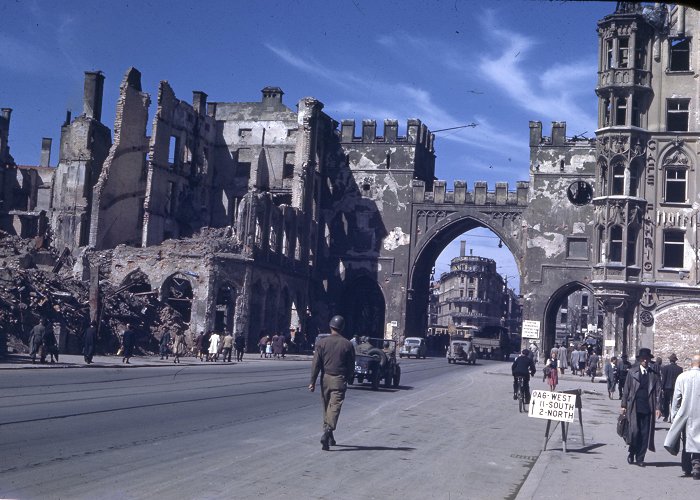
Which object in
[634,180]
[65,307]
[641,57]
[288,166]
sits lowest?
[65,307]

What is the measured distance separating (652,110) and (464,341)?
22647 mm

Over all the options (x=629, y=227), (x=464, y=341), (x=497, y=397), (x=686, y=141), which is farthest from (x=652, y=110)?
(x=464, y=341)

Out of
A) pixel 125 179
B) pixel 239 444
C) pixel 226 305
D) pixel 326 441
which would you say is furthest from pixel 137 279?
pixel 326 441

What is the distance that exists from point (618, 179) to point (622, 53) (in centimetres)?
568

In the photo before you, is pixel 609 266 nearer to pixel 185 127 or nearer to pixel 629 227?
pixel 629 227

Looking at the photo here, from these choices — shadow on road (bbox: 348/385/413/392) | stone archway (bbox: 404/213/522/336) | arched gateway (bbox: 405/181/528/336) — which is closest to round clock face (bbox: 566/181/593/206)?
arched gateway (bbox: 405/181/528/336)

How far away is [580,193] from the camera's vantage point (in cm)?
6216

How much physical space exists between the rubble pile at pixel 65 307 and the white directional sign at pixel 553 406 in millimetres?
22485

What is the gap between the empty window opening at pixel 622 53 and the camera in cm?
3978

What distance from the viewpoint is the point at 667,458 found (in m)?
13.7

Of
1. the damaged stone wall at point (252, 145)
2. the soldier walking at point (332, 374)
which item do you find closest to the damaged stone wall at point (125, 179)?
the damaged stone wall at point (252, 145)

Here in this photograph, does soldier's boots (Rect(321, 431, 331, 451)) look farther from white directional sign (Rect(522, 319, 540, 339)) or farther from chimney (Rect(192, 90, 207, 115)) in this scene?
chimney (Rect(192, 90, 207, 115))

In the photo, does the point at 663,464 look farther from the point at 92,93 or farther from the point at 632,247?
the point at 92,93

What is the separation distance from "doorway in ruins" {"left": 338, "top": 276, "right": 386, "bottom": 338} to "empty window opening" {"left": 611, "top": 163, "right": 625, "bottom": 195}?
28939mm
